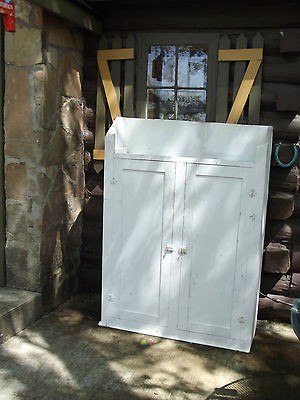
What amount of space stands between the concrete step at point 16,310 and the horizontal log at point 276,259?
1.95 meters

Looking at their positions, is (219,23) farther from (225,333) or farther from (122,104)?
(225,333)

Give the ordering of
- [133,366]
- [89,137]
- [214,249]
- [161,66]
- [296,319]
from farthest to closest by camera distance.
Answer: [89,137] < [161,66] < [214,249] < [133,366] < [296,319]

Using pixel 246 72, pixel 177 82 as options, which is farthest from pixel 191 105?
pixel 246 72

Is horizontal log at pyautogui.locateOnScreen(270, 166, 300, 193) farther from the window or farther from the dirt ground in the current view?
the dirt ground

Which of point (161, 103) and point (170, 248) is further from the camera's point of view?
point (161, 103)

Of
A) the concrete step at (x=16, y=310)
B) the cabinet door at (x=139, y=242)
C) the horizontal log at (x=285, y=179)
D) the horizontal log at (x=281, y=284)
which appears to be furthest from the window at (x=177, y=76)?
the concrete step at (x=16, y=310)

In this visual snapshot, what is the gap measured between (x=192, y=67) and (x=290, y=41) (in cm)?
83

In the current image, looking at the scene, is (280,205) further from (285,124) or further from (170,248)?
(170,248)

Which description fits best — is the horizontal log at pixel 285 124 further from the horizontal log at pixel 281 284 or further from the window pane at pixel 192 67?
the horizontal log at pixel 281 284

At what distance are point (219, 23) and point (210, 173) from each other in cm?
135

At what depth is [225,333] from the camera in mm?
3531

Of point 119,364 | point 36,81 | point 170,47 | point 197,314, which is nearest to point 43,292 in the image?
point 119,364

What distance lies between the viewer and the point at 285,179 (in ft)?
12.8

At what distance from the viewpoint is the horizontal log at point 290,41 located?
12.0ft
